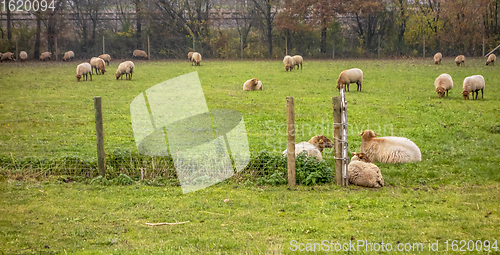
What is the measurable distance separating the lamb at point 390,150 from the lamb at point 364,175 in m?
1.38

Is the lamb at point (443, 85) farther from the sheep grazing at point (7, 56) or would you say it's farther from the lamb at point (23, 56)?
the lamb at point (23, 56)

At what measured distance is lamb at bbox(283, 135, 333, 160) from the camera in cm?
809

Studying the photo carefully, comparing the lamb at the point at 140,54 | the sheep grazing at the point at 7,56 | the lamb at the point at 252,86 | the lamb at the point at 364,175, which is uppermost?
the lamb at the point at 140,54

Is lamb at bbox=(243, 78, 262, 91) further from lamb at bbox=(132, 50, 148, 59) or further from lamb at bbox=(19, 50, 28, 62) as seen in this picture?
lamb at bbox=(19, 50, 28, 62)

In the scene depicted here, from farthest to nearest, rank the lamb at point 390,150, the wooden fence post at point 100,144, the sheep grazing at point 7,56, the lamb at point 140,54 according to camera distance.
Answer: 1. the lamb at point 140,54
2. the sheep grazing at point 7,56
3. the lamb at point 390,150
4. the wooden fence post at point 100,144

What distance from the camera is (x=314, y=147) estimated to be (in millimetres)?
8266

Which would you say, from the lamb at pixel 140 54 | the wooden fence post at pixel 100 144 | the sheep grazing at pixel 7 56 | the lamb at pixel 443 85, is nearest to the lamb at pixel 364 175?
the wooden fence post at pixel 100 144

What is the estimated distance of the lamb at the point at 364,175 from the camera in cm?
705

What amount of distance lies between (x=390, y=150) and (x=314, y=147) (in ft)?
5.30

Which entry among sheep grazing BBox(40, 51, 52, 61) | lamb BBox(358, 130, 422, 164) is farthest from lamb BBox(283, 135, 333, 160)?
sheep grazing BBox(40, 51, 52, 61)

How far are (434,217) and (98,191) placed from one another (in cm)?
521

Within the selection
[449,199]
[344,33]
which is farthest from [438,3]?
[449,199]

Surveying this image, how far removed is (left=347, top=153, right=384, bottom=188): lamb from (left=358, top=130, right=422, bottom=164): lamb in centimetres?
138

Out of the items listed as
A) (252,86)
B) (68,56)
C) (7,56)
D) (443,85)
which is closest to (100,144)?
(252,86)
